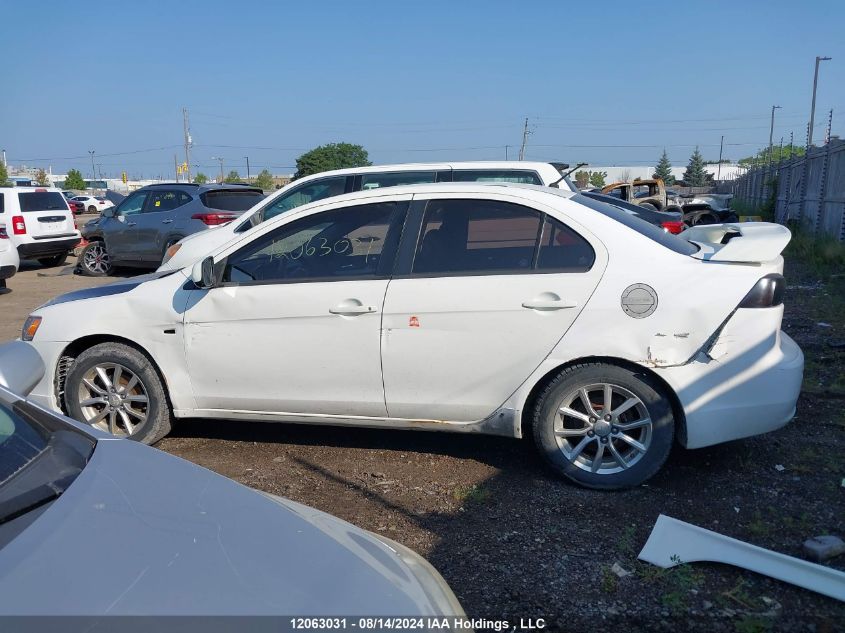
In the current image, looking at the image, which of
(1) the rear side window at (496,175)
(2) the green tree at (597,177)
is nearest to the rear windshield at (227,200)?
(1) the rear side window at (496,175)

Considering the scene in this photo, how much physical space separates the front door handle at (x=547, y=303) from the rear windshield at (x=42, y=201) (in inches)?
550

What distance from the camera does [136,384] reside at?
492 cm

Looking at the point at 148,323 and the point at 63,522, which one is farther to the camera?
the point at 148,323

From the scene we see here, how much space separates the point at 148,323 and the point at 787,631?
3855 millimetres

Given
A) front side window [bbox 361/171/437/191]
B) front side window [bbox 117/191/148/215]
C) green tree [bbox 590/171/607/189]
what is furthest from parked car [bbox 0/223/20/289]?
green tree [bbox 590/171/607/189]

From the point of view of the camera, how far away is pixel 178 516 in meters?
2.12

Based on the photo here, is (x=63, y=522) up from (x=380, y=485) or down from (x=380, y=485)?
up

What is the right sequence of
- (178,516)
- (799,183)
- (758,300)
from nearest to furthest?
(178,516)
(758,300)
(799,183)

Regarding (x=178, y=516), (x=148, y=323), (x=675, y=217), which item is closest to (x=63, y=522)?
(x=178, y=516)

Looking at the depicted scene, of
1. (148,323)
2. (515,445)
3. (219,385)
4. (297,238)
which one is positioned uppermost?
(297,238)

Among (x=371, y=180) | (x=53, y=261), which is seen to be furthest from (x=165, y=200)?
(x=371, y=180)

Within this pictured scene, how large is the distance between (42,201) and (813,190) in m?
18.1

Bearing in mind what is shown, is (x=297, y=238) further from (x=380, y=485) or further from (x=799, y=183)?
(x=799, y=183)

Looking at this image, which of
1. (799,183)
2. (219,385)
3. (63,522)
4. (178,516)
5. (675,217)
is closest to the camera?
(63,522)
